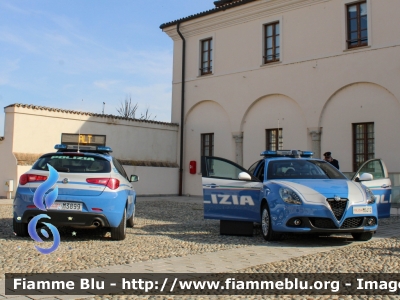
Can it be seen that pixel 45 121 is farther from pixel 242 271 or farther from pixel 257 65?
pixel 242 271

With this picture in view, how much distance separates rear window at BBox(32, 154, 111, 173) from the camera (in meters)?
8.29

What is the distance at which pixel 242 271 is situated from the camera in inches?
230

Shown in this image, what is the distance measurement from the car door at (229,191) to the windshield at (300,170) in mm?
421

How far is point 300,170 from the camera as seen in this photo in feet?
30.6

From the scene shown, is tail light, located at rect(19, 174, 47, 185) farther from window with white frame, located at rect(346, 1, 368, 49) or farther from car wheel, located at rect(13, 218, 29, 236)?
window with white frame, located at rect(346, 1, 368, 49)

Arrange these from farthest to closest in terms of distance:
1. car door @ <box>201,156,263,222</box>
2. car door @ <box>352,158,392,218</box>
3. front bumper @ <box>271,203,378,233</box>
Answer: car door @ <box>352,158,392,218</box> → car door @ <box>201,156,263,222</box> → front bumper @ <box>271,203,378,233</box>

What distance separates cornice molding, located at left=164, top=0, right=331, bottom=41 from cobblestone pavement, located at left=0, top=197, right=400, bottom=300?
13709 millimetres

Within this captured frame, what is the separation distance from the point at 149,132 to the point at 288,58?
8.05m

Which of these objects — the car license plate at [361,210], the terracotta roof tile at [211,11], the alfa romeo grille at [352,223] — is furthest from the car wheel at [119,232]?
the terracotta roof tile at [211,11]

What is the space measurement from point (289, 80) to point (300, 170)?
39.7 ft

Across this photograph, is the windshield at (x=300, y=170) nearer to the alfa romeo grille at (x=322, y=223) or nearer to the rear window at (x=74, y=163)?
the alfa romeo grille at (x=322, y=223)

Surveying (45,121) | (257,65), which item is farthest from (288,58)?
(45,121)

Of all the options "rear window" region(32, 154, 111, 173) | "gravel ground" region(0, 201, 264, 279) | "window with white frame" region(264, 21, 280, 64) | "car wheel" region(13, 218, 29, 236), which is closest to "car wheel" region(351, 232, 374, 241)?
Result: "gravel ground" region(0, 201, 264, 279)

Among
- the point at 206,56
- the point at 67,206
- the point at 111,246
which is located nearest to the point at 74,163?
the point at 67,206
